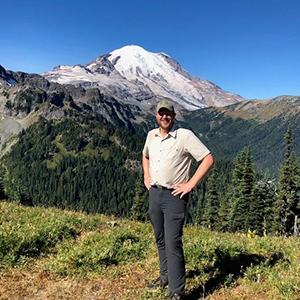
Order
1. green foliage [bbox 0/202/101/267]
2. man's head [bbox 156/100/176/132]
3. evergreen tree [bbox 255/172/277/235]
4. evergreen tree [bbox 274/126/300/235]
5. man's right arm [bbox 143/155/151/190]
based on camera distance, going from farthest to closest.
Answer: evergreen tree [bbox 274/126/300/235], evergreen tree [bbox 255/172/277/235], green foliage [bbox 0/202/101/267], man's right arm [bbox 143/155/151/190], man's head [bbox 156/100/176/132]

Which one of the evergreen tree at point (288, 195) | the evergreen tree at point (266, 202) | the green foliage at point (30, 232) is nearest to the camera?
the green foliage at point (30, 232)

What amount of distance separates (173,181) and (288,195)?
5580 cm

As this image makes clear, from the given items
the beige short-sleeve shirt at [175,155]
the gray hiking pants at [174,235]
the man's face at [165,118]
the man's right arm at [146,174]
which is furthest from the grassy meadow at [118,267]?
the man's face at [165,118]

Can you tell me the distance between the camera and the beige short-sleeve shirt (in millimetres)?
6637

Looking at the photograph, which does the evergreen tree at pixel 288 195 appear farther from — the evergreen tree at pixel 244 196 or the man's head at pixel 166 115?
the man's head at pixel 166 115

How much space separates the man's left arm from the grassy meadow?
7.38 ft

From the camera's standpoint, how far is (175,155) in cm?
677

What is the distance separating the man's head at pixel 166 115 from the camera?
275 inches

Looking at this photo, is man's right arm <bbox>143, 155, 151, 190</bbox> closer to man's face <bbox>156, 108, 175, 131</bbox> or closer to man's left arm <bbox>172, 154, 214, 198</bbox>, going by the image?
man's left arm <bbox>172, 154, 214, 198</bbox>

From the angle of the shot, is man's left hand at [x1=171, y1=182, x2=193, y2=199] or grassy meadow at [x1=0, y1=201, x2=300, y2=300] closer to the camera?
man's left hand at [x1=171, y1=182, x2=193, y2=199]

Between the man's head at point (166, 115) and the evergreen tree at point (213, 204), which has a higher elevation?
the man's head at point (166, 115)

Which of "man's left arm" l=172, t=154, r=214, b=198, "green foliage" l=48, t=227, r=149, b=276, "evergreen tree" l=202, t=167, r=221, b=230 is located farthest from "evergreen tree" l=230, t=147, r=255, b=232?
"man's left arm" l=172, t=154, r=214, b=198

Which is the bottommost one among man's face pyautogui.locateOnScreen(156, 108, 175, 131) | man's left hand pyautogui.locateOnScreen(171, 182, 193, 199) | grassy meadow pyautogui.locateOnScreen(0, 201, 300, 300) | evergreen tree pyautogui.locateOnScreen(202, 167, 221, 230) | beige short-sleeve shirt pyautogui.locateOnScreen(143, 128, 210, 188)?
evergreen tree pyautogui.locateOnScreen(202, 167, 221, 230)

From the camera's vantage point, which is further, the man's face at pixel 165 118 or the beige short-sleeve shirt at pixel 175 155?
the man's face at pixel 165 118
